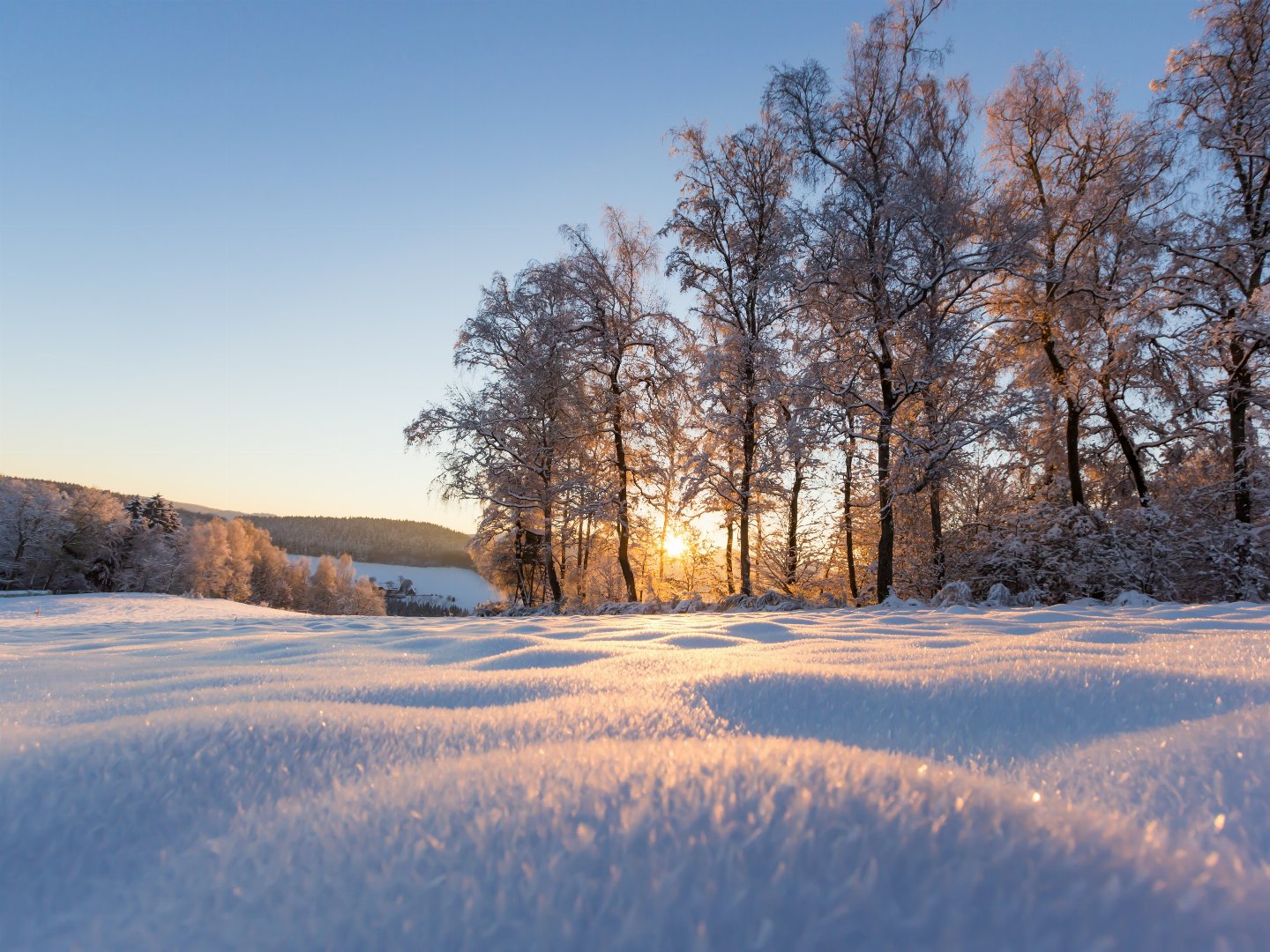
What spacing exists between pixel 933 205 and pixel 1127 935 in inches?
390

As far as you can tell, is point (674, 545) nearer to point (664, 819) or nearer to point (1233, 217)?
point (1233, 217)

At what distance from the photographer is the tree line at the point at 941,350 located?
8.29 meters

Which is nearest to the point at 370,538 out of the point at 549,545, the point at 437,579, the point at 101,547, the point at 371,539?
the point at 371,539

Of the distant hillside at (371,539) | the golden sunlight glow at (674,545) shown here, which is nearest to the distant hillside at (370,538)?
the distant hillside at (371,539)

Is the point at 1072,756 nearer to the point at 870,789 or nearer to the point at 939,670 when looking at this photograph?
the point at 870,789

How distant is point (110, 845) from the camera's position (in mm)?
647

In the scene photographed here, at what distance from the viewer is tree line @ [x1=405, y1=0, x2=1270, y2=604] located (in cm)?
829

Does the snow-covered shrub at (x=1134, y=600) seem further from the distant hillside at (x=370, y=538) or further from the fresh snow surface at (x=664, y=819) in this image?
the distant hillside at (x=370, y=538)

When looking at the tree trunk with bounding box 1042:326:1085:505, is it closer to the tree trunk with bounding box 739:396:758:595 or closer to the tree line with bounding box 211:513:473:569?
the tree trunk with bounding box 739:396:758:595

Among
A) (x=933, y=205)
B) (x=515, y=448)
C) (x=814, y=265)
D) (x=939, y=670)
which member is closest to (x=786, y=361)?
(x=814, y=265)

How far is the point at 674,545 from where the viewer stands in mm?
14070

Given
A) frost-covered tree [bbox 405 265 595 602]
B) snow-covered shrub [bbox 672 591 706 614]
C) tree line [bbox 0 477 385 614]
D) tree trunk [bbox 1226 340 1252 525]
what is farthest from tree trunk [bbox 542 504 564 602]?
tree line [bbox 0 477 385 614]

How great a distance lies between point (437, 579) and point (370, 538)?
22.9 meters

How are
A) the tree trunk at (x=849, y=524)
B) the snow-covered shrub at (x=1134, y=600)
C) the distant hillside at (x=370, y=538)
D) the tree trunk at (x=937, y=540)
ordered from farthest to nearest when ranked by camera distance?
the distant hillside at (x=370, y=538)
the tree trunk at (x=937, y=540)
the tree trunk at (x=849, y=524)
the snow-covered shrub at (x=1134, y=600)
